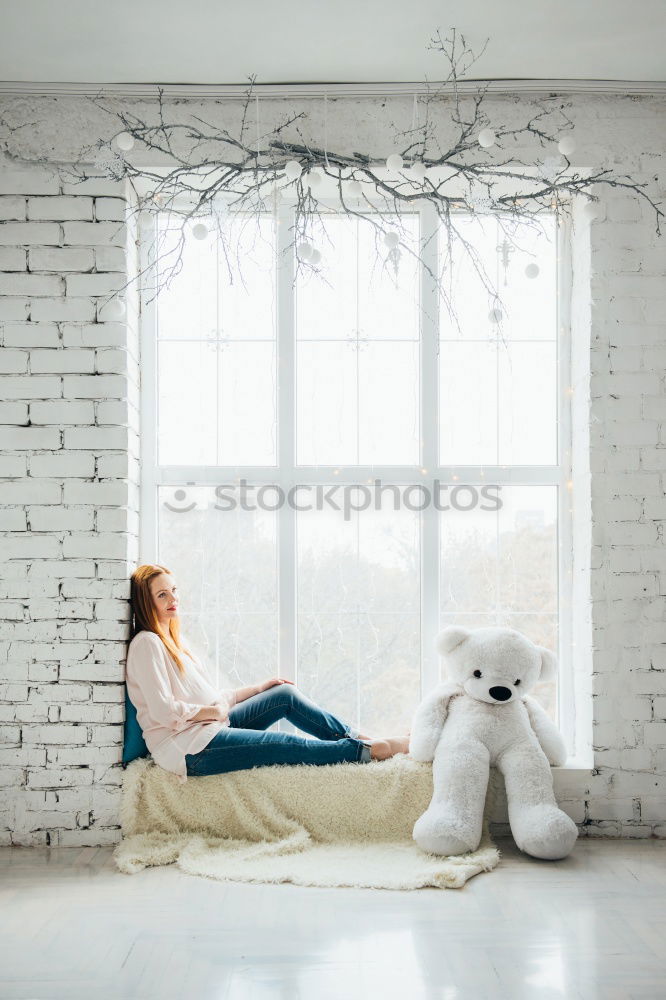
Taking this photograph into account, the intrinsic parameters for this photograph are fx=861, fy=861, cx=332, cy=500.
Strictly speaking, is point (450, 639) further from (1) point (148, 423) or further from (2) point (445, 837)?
(1) point (148, 423)

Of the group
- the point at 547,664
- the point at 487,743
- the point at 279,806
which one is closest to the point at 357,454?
the point at 547,664

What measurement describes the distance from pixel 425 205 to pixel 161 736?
2290mm

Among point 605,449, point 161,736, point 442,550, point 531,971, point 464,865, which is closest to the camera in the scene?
point 531,971

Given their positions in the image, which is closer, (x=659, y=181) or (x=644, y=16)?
(x=644, y=16)

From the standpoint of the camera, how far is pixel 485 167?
124 inches

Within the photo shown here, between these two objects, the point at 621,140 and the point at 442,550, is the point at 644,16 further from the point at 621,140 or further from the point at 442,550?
the point at 442,550

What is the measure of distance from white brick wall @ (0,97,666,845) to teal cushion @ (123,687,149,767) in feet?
0.15

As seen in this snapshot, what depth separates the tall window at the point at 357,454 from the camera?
343 centimetres

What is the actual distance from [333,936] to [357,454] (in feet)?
5.90

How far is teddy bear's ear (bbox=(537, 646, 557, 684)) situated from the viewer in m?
3.17

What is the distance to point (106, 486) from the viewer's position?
313 cm

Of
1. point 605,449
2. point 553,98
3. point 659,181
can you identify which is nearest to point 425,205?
point 553,98

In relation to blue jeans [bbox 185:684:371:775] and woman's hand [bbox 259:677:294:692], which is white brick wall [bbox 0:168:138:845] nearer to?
blue jeans [bbox 185:684:371:775]

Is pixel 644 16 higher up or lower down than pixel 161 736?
higher up
